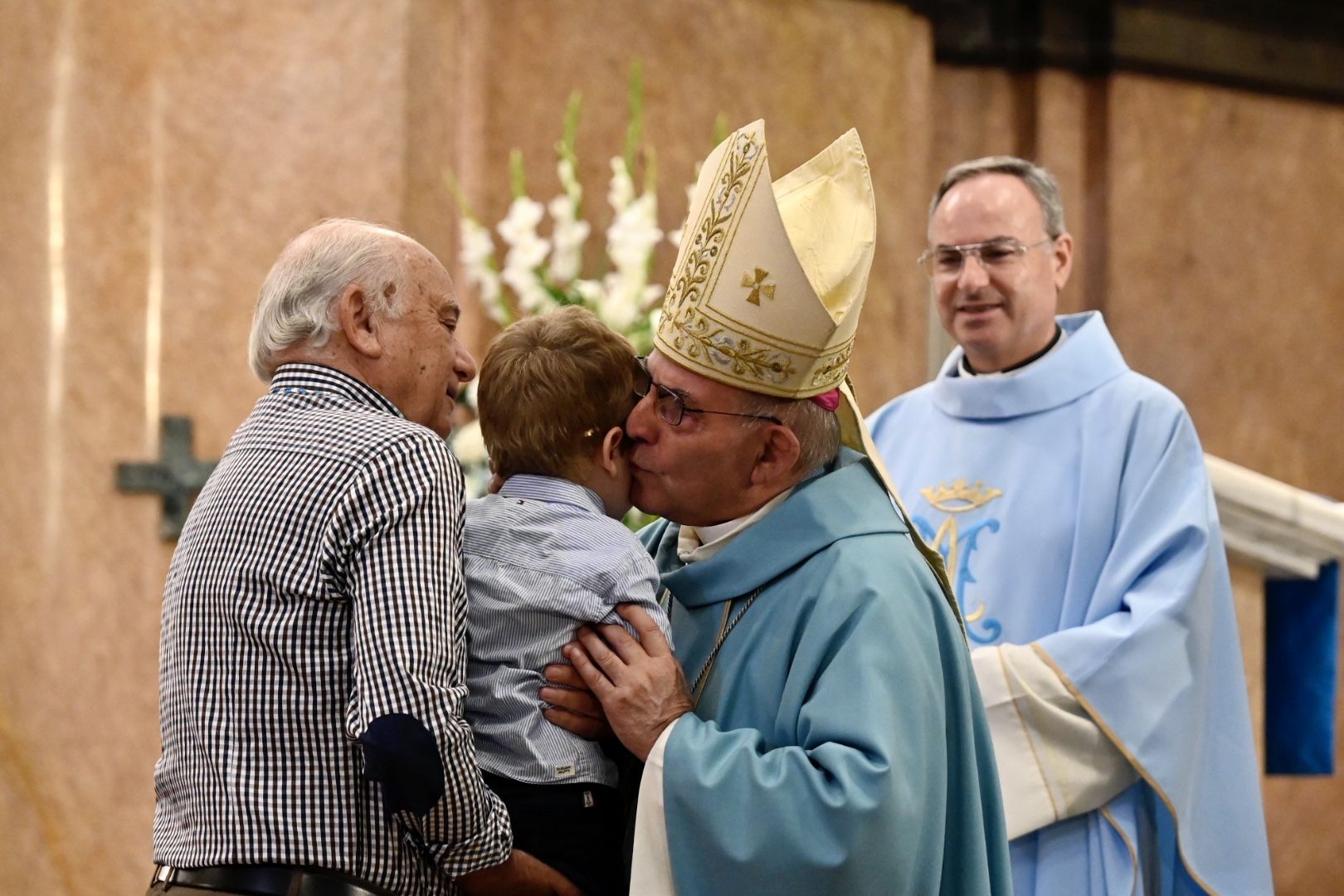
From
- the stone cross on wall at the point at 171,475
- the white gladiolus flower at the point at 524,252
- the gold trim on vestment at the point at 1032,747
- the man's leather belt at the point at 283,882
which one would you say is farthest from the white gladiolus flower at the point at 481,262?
the man's leather belt at the point at 283,882

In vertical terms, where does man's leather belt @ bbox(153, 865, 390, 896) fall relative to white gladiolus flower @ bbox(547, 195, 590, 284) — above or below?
below

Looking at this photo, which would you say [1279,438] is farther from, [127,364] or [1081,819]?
[127,364]

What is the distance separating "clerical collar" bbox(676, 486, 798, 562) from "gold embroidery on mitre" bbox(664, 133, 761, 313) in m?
0.34

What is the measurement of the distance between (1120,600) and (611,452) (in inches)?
57.1

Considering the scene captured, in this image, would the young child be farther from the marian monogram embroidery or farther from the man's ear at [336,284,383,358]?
the marian monogram embroidery

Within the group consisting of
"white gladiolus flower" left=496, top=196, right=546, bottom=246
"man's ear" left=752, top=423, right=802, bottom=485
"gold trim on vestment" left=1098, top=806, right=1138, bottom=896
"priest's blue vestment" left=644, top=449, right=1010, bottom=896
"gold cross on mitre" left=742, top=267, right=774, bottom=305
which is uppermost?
"white gladiolus flower" left=496, top=196, right=546, bottom=246

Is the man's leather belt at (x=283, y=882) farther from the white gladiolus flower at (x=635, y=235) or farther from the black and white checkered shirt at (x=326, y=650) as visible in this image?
the white gladiolus flower at (x=635, y=235)

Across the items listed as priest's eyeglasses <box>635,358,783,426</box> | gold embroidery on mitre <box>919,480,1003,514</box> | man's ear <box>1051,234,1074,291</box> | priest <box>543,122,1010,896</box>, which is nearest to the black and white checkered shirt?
priest <box>543,122,1010,896</box>

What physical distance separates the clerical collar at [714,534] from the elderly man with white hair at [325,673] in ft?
1.63

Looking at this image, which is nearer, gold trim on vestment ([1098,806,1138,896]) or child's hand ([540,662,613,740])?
child's hand ([540,662,613,740])

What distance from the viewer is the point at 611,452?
229 centimetres

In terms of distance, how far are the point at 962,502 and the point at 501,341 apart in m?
1.71

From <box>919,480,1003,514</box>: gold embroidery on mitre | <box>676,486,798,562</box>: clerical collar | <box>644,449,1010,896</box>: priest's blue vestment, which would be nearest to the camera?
<box>644,449,1010,896</box>: priest's blue vestment

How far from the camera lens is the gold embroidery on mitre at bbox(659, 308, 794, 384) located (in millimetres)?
2322
